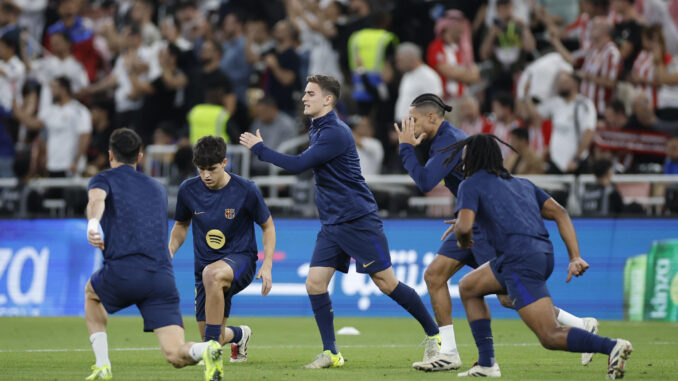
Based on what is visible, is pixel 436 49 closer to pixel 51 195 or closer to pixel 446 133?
pixel 51 195

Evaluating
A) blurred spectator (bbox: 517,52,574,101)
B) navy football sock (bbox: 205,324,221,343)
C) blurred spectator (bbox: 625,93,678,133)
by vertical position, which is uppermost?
blurred spectator (bbox: 517,52,574,101)

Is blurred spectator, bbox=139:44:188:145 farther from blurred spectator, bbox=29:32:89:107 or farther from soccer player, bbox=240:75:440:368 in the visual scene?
soccer player, bbox=240:75:440:368

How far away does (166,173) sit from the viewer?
19.2 m

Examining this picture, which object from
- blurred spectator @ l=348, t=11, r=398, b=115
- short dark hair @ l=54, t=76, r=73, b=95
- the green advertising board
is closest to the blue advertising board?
the green advertising board

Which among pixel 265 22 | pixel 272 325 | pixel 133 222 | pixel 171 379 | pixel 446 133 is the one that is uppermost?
pixel 265 22

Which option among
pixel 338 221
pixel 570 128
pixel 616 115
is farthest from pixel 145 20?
pixel 338 221

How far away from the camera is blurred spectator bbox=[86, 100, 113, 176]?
2105 centimetres

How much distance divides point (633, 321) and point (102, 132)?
439 inches

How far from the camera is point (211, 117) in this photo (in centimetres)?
1867

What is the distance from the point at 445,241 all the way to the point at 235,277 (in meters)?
1.89

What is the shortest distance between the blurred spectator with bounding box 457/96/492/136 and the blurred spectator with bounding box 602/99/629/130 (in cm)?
190

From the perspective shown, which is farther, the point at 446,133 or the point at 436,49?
the point at 436,49

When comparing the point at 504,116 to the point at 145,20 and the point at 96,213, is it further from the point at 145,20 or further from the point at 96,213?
the point at 96,213

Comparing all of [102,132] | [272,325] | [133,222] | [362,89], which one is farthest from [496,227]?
[102,132]
